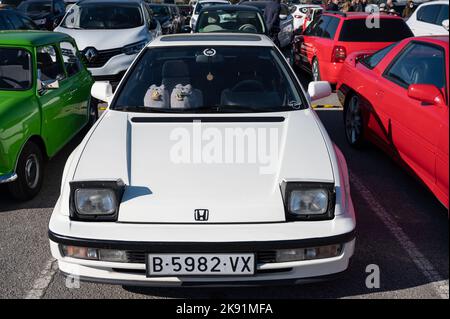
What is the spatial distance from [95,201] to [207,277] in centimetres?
72

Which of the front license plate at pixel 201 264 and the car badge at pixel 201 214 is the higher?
the car badge at pixel 201 214

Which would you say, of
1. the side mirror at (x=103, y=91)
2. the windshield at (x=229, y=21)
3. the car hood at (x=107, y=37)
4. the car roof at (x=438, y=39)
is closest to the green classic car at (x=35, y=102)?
the side mirror at (x=103, y=91)

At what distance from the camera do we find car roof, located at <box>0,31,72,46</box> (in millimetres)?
4699

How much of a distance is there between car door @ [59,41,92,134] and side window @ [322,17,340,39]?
441 centimetres

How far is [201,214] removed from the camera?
2521 millimetres

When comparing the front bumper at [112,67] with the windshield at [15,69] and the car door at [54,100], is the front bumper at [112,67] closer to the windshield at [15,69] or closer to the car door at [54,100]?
the car door at [54,100]

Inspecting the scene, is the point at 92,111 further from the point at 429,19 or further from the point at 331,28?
the point at 429,19

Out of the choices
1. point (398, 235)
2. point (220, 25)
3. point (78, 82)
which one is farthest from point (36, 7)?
point (398, 235)

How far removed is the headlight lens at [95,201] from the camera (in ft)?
8.53

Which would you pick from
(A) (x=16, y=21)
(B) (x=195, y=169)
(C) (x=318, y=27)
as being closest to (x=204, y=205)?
(B) (x=195, y=169)

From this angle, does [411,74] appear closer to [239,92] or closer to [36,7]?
[239,92]

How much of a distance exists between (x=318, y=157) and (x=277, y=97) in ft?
2.91

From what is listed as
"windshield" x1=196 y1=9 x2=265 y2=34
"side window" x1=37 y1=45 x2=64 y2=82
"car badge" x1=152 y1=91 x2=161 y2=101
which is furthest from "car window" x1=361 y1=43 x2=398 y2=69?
"windshield" x1=196 y1=9 x2=265 y2=34

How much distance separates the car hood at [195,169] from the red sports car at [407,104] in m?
0.95
